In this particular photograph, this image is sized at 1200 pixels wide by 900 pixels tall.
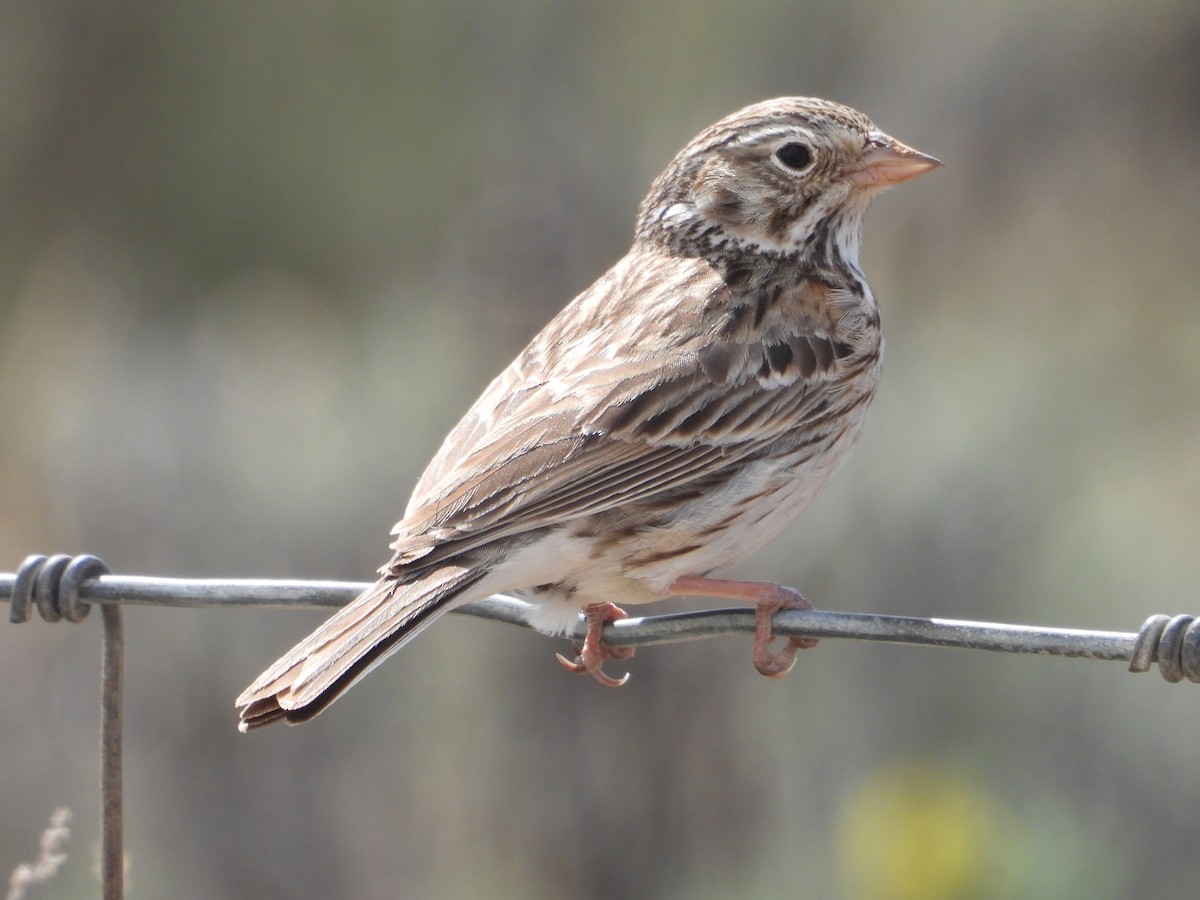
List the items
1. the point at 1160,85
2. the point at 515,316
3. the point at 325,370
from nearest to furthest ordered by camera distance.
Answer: the point at 515,316 → the point at 325,370 → the point at 1160,85

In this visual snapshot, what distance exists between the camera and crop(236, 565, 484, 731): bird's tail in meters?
3.04

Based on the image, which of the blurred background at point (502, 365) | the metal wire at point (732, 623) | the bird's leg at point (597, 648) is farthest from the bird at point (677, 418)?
the blurred background at point (502, 365)

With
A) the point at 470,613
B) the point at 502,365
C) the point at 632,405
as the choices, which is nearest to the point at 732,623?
the point at 470,613

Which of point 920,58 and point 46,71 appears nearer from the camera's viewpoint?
point 920,58

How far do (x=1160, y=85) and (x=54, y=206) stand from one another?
23.3 ft

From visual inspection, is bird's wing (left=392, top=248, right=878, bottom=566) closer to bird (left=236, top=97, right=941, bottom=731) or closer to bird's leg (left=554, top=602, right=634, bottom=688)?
bird (left=236, top=97, right=941, bottom=731)

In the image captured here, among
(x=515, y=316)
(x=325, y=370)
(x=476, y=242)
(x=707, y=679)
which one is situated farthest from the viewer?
(x=325, y=370)

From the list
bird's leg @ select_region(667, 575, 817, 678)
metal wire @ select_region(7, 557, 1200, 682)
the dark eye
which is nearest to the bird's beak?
the dark eye

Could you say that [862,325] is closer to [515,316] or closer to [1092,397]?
[515,316]

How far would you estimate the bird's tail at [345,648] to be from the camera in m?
3.04

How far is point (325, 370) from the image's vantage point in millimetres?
9336

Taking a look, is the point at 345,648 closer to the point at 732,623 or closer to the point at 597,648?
the point at 732,623

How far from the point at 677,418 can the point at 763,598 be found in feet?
1.48

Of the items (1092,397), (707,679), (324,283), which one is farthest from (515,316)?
(324,283)
